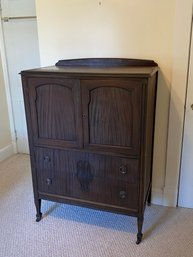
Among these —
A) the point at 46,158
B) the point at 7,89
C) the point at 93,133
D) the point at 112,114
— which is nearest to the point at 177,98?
the point at 112,114

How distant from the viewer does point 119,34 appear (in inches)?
81.0

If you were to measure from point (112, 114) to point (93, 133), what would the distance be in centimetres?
20

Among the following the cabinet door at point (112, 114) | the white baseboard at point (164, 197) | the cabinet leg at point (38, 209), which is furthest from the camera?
the white baseboard at point (164, 197)

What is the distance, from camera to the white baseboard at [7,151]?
3.22 meters

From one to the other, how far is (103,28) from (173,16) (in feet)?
1.83

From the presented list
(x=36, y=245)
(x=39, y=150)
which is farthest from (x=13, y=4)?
(x=36, y=245)

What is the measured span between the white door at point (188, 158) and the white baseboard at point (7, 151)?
2.18 meters

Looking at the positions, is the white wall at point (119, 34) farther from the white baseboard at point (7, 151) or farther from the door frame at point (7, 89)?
the white baseboard at point (7, 151)

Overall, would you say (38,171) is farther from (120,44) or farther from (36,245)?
(120,44)

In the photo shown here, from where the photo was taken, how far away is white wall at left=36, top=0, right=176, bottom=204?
1947 mm

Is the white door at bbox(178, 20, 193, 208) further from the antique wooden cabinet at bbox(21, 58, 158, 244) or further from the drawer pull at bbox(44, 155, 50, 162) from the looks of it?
the drawer pull at bbox(44, 155, 50, 162)

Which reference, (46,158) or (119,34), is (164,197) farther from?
(119,34)

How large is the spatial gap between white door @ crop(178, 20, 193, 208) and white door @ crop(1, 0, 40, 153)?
178 cm

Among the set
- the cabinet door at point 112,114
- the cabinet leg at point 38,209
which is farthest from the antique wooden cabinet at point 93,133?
the cabinet leg at point 38,209
